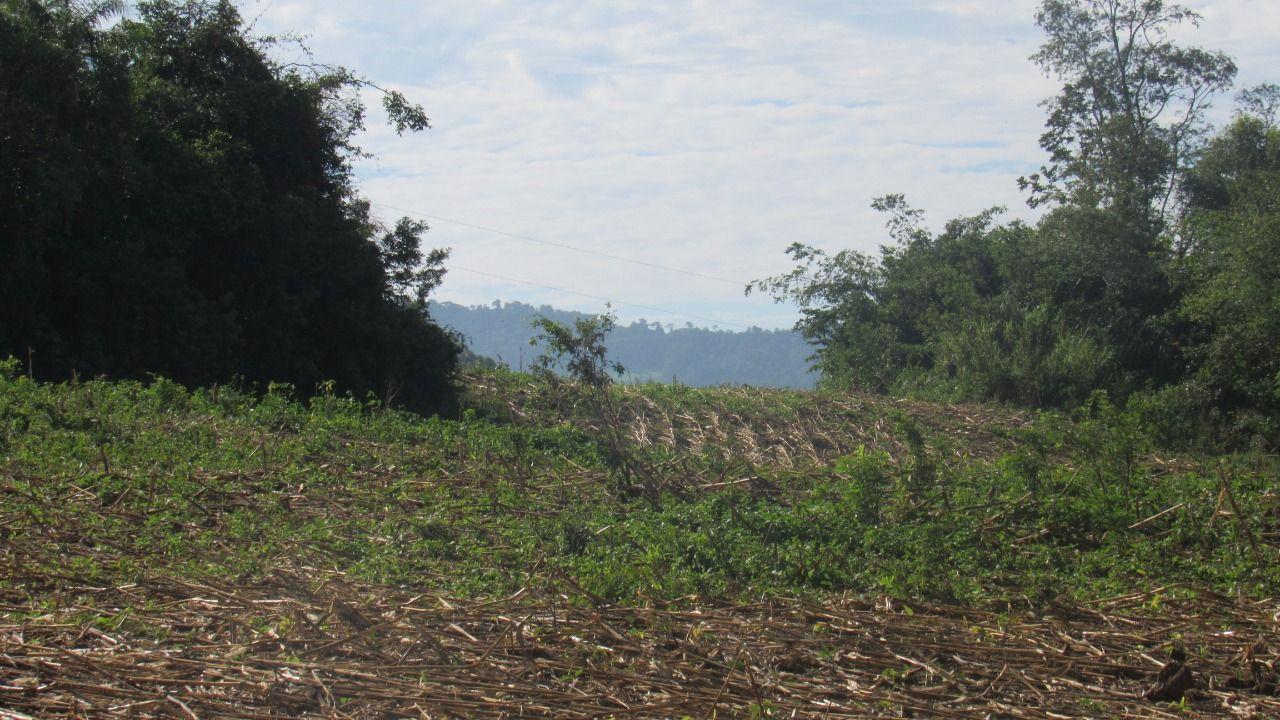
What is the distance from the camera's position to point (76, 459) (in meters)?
7.08

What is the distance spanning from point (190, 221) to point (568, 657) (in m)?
10.8

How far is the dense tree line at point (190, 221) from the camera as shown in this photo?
36.7ft

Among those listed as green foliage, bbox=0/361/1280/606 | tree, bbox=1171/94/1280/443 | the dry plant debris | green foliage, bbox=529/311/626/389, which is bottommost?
the dry plant debris

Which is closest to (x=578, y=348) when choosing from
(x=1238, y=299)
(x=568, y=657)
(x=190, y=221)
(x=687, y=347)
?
(x=568, y=657)

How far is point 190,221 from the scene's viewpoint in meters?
13.0

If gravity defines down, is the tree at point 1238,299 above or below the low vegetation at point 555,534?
above

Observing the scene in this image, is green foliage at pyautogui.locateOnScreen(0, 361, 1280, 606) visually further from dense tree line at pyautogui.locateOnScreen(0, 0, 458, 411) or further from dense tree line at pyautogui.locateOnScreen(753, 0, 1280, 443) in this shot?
dense tree line at pyautogui.locateOnScreen(753, 0, 1280, 443)

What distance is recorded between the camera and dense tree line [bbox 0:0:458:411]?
36.7 feet

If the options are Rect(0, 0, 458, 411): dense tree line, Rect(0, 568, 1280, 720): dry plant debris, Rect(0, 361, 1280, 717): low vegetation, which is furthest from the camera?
Rect(0, 0, 458, 411): dense tree line

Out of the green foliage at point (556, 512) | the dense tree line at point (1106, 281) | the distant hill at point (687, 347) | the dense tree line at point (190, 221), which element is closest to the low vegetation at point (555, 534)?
the green foliage at point (556, 512)

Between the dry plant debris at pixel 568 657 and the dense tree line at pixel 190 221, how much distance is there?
7418 millimetres

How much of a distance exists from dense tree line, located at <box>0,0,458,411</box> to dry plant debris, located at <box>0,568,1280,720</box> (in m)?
7.42

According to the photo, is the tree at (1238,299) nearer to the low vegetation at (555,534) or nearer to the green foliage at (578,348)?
the low vegetation at (555,534)

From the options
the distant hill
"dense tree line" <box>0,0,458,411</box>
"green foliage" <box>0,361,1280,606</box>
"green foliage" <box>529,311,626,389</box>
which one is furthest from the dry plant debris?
the distant hill
